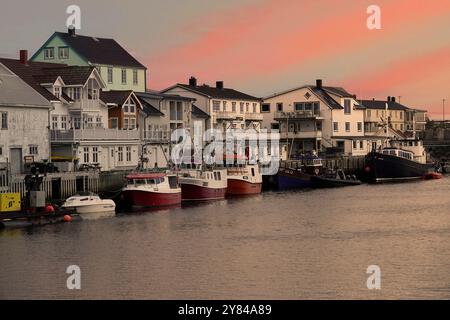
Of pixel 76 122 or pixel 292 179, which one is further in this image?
pixel 292 179

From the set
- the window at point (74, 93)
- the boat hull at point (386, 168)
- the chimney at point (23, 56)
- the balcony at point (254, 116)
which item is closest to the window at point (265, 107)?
the balcony at point (254, 116)

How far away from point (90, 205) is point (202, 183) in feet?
56.7

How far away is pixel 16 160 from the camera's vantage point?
73.6m

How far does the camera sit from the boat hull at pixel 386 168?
11338 centimetres

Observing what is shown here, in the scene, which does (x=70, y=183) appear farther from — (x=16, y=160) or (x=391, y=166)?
(x=391, y=166)

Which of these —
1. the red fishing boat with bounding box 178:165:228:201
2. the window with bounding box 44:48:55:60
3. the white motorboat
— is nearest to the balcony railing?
the window with bounding box 44:48:55:60

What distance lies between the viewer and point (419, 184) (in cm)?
10644

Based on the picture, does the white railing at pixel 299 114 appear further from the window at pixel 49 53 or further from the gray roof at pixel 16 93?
the gray roof at pixel 16 93

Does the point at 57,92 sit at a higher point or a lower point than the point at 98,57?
lower

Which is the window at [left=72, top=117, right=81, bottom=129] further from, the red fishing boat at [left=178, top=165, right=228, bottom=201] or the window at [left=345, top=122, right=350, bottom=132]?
the window at [left=345, top=122, right=350, bottom=132]

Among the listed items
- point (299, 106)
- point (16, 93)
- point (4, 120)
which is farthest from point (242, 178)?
point (299, 106)

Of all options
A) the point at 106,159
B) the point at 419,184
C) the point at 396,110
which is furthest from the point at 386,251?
the point at 396,110

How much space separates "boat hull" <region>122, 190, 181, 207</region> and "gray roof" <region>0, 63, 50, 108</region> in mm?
10669

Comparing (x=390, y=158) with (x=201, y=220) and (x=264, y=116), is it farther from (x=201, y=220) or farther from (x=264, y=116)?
(x=201, y=220)
